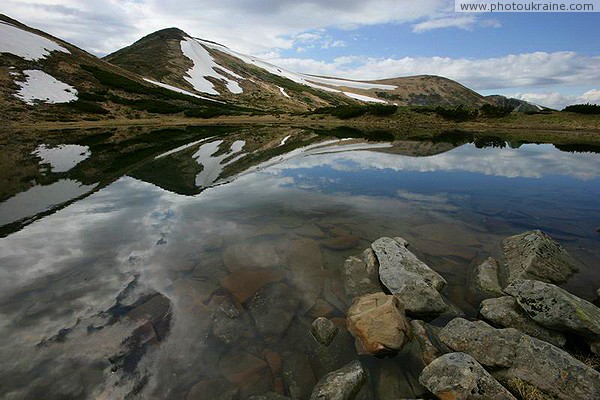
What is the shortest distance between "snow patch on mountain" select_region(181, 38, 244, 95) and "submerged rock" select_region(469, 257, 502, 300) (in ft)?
372

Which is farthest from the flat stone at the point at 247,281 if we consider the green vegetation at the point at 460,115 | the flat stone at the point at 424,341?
the green vegetation at the point at 460,115

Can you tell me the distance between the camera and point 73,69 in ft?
230

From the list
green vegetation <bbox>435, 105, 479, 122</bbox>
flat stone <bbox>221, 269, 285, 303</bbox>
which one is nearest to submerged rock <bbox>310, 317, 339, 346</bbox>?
flat stone <bbox>221, 269, 285, 303</bbox>

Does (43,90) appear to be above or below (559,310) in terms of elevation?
above

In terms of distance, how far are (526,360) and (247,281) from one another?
596 cm

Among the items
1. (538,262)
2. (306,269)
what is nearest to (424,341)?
(306,269)

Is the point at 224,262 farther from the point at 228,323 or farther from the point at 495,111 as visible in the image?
the point at 495,111

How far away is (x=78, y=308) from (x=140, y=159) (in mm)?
18967

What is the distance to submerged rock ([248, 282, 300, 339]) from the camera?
6.73m

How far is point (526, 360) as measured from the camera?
5.16 metres

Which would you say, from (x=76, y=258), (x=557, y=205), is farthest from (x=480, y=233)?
(x=76, y=258)

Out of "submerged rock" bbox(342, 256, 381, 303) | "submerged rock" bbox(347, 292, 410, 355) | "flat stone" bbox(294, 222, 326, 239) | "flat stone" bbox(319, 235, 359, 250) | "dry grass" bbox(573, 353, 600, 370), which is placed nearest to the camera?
"dry grass" bbox(573, 353, 600, 370)

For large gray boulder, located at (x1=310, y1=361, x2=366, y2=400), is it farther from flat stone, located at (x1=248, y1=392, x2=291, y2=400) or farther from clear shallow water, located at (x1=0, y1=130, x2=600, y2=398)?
flat stone, located at (x1=248, y1=392, x2=291, y2=400)

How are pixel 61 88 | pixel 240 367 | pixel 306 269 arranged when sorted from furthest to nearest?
pixel 61 88, pixel 306 269, pixel 240 367
